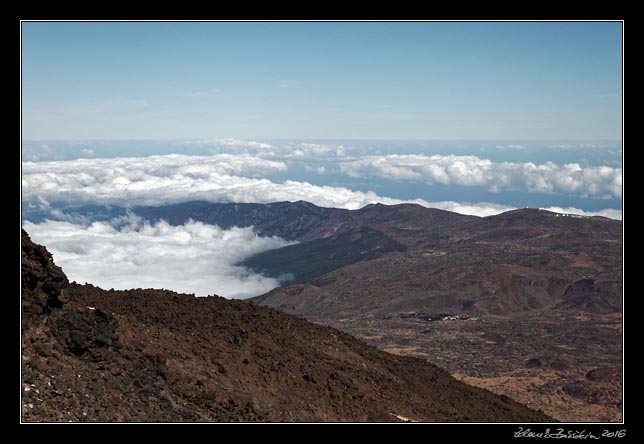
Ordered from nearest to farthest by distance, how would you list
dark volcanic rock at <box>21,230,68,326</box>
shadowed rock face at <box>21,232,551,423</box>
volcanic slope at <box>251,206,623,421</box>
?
1. shadowed rock face at <box>21,232,551,423</box>
2. dark volcanic rock at <box>21,230,68,326</box>
3. volcanic slope at <box>251,206,623,421</box>

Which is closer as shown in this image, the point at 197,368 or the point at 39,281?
the point at 39,281

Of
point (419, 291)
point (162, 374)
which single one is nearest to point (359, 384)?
point (162, 374)

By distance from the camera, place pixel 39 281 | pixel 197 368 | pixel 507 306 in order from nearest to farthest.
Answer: pixel 39 281 → pixel 197 368 → pixel 507 306

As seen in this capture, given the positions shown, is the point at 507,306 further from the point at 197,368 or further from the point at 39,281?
the point at 39,281

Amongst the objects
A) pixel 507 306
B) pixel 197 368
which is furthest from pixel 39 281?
pixel 507 306

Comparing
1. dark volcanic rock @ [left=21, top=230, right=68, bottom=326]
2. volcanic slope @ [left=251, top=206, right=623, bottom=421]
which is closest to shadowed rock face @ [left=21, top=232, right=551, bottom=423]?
dark volcanic rock @ [left=21, top=230, right=68, bottom=326]

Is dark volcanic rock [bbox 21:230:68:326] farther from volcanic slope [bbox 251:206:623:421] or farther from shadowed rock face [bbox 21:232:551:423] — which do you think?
volcanic slope [bbox 251:206:623:421]

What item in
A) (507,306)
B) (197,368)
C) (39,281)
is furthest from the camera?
(507,306)

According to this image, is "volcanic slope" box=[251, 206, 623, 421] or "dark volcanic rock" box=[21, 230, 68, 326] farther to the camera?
"volcanic slope" box=[251, 206, 623, 421]
